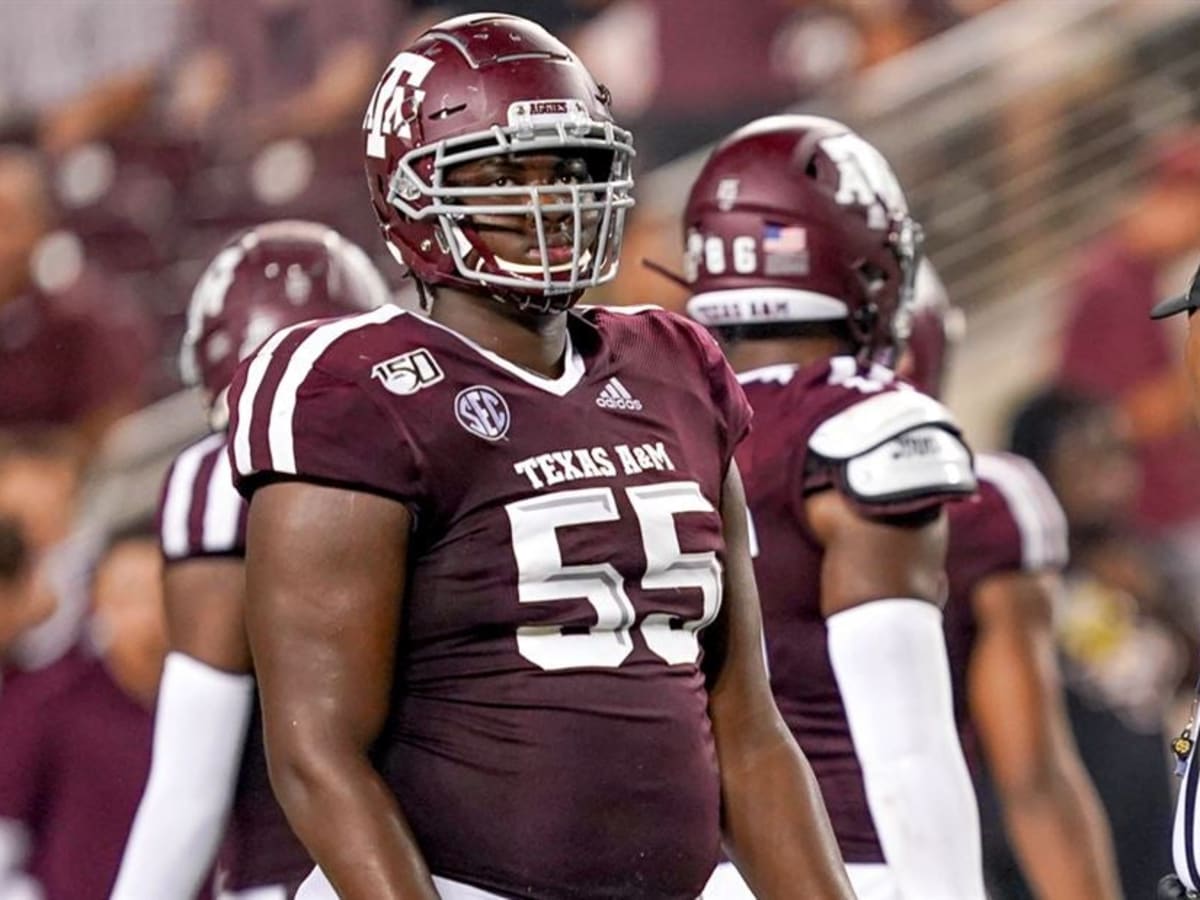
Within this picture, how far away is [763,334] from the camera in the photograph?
10.9 ft

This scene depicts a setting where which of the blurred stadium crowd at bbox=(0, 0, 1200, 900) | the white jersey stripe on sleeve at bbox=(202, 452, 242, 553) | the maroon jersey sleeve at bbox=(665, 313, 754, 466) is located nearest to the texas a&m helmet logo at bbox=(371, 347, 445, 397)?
the maroon jersey sleeve at bbox=(665, 313, 754, 466)

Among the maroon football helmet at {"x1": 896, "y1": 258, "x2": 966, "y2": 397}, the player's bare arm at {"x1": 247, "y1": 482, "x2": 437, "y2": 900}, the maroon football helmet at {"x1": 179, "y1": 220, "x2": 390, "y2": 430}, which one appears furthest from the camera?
the maroon football helmet at {"x1": 896, "y1": 258, "x2": 966, "y2": 397}

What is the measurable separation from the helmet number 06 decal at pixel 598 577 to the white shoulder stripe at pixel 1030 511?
49.4 inches

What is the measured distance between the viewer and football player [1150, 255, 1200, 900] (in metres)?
2.54

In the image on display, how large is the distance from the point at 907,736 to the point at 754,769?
0.53 metres

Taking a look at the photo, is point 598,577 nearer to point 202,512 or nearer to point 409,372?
point 409,372

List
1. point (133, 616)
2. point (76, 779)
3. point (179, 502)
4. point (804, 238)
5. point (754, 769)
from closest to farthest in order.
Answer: point (754, 769) < point (179, 502) < point (804, 238) < point (76, 779) < point (133, 616)

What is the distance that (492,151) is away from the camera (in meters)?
2.36

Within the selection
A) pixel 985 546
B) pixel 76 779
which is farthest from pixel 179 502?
Result: pixel 76 779

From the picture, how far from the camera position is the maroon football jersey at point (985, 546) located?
3570 millimetres

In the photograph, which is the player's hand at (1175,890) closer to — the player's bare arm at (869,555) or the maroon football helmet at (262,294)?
the player's bare arm at (869,555)

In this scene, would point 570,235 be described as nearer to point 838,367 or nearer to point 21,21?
point 838,367

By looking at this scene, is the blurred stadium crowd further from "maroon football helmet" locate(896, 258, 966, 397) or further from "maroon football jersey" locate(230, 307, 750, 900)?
"maroon football jersey" locate(230, 307, 750, 900)

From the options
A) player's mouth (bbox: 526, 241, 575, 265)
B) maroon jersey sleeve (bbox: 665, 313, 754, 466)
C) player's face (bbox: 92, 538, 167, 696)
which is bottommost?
player's face (bbox: 92, 538, 167, 696)
